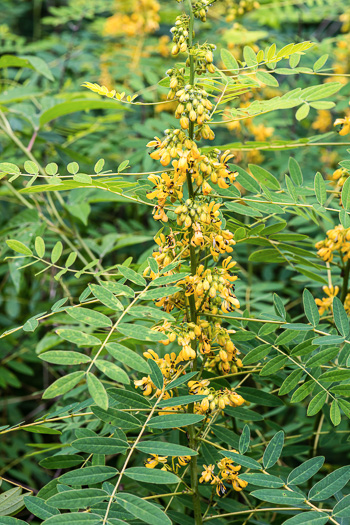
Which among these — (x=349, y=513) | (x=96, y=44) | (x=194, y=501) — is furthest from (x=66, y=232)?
(x=96, y=44)

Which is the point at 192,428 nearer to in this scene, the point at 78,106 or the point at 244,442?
the point at 244,442

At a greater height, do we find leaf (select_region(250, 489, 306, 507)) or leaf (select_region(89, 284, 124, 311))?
leaf (select_region(89, 284, 124, 311))

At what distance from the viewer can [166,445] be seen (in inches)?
35.4

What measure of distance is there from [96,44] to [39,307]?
1975 millimetres

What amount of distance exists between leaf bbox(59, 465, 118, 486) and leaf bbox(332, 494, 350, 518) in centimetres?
41

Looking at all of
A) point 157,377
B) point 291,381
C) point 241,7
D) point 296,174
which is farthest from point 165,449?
point 241,7

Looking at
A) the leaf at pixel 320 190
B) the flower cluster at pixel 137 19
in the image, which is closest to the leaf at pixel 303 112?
the leaf at pixel 320 190

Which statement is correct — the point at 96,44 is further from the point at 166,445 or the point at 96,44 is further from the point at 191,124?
the point at 166,445

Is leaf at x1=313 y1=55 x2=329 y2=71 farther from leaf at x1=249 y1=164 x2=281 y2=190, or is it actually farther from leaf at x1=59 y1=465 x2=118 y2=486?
leaf at x1=59 y1=465 x2=118 y2=486

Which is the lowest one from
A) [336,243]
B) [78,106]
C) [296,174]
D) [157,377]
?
[157,377]

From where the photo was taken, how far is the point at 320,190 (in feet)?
4.02

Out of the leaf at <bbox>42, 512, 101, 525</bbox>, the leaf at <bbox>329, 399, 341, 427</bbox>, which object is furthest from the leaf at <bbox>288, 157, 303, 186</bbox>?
the leaf at <bbox>42, 512, 101, 525</bbox>

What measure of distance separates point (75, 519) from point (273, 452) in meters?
0.43

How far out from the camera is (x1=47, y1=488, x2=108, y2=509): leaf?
855 millimetres
